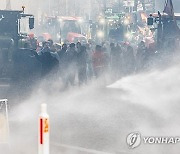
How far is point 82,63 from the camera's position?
16.0m

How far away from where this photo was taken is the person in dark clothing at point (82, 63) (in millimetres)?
15875

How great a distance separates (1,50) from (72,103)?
7.72 meters

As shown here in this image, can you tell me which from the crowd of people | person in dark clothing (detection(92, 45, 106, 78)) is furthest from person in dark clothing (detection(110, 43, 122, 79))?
person in dark clothing (detection(92, 45, 106, 78))

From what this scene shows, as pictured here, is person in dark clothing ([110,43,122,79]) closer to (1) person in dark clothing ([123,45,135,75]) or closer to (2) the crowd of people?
(2) the crowd of people

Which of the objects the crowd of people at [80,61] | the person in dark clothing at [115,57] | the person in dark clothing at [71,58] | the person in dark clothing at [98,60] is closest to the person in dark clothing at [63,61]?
the crowd of people at [80,61]

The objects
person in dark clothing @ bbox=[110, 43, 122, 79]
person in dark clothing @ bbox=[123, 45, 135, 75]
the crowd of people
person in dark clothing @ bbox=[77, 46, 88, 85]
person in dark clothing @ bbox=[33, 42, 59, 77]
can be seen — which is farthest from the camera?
person in dark clothing @ bbox=[123, 45, 135, 75]

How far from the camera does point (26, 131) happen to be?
934 centimetres

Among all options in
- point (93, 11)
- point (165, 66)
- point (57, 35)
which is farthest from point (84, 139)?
point (93, 11)

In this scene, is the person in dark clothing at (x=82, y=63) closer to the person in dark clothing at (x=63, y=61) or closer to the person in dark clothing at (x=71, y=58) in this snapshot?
the person in dark clothing at (x=71, y=58)

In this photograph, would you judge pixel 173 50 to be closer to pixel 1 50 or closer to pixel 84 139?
pixel 1 50

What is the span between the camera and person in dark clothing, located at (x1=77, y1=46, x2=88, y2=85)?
52.1 ft

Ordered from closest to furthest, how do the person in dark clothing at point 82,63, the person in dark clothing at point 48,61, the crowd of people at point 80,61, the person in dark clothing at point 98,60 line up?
1. the person in dark clothing at point 48,61
2. the crowd of people at point 80,61
3. the person in dark clothing at point 82,63
4. the person in dark clothing at point 98,60

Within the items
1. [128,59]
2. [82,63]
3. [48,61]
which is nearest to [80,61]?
[82,63]

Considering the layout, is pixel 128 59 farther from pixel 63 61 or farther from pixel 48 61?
pixel 48 61
